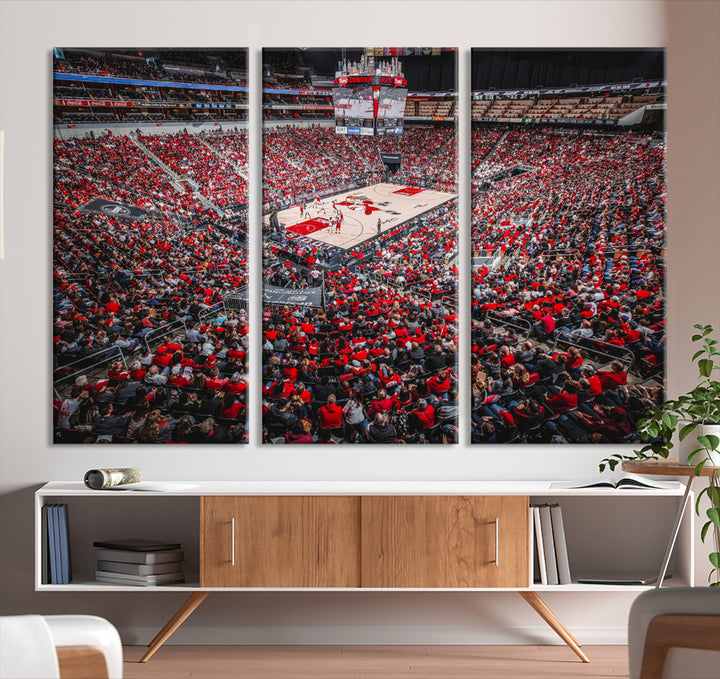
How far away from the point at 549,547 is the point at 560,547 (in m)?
0.05

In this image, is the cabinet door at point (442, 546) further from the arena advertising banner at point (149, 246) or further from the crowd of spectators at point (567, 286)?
the arena advertising banner at point (149, 246)

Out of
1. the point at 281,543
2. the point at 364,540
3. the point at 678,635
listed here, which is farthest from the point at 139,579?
the point at 678,635

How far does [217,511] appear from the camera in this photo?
305 centimetres

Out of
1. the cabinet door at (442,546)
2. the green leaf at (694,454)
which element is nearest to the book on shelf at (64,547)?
the cabinet door at (442,546)

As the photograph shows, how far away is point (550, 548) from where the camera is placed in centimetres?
310

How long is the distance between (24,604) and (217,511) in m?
1.04

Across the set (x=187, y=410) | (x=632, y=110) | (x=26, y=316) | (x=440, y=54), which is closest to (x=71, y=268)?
(x=26, y=316)

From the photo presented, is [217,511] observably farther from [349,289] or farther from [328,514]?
[349,289]

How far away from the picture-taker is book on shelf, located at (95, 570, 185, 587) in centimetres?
307

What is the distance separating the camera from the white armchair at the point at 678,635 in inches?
56.8

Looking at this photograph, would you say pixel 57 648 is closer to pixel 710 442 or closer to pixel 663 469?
pixel 663 469

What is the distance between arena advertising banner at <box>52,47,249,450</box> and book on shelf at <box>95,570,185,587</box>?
0.56 metres

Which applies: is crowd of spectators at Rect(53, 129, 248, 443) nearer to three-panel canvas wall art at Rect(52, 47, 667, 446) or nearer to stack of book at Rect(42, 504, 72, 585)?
three-panel canvas wall art at Rect(52, 47, 667, 446)

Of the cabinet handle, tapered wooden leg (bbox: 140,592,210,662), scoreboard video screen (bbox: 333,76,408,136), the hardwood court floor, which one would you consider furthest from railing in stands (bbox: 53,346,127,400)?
the cabinet handle
